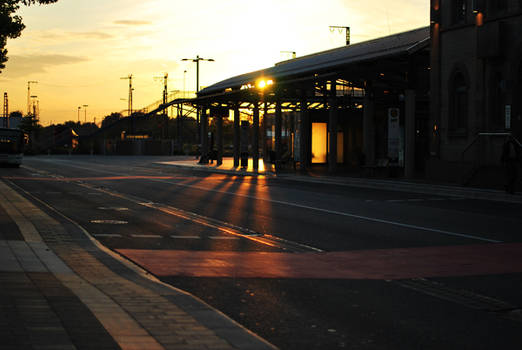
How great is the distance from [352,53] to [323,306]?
1419 inches

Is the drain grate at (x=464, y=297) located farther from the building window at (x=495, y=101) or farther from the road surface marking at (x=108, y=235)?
the building window at (x=495, y=101)

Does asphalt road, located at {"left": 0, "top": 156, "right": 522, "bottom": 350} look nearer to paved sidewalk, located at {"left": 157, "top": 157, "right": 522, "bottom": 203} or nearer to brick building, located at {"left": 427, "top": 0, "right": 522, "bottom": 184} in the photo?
paved sidewalk, located at {"left": 157, "top": 157, "right": 522, "bottom": 203}

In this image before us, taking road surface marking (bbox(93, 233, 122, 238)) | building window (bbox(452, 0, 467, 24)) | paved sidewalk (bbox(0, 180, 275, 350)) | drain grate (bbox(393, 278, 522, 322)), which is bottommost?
drain grate (bbox(393, 278, 522, 322))

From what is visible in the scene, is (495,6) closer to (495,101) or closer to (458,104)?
(495,101)

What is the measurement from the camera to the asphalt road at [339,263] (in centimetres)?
668

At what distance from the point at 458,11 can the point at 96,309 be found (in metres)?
29.2

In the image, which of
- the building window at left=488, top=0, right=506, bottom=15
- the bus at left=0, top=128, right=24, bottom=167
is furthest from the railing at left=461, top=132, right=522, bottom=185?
the bus at left=0, top=128, right=24, bottom=167

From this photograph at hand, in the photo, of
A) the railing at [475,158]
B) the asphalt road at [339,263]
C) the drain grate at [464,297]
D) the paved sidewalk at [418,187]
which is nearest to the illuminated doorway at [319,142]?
the paved sidewalk at [418,187]

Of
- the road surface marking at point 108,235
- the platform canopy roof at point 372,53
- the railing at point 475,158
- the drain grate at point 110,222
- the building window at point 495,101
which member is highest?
the platform canopy roof at point 372,53

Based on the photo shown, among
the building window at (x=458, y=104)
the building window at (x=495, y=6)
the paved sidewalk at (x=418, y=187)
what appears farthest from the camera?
the building window at (x=458, y=104)

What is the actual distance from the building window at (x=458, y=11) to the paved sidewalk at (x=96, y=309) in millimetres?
25604

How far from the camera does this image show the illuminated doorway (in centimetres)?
5200

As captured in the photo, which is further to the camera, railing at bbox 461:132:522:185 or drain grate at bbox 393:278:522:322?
railing at bbox 461:132:522:185

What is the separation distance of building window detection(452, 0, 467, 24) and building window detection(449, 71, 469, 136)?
2311 millimetres
